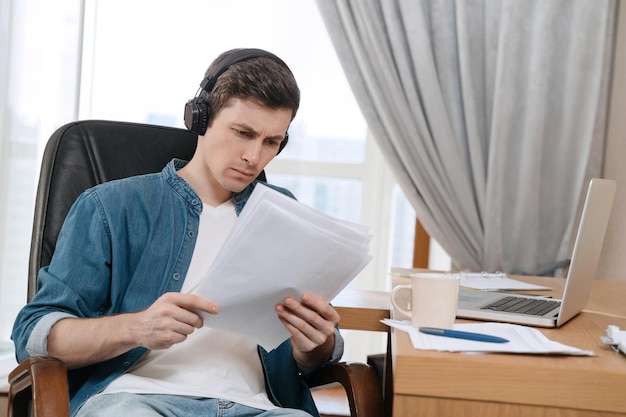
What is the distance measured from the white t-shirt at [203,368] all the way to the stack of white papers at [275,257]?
16 centimetres

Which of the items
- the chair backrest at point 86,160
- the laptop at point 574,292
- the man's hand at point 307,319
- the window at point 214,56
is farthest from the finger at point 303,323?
the window at point 214,56

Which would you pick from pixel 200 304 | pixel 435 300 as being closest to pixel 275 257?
pixel 200 304

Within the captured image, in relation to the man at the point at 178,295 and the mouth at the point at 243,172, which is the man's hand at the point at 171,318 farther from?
the mouth at the point at 243,172

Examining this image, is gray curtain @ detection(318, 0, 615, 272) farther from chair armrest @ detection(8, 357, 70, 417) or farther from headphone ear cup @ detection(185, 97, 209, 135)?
chair armrest @ detection(8, 357, 70, 417)

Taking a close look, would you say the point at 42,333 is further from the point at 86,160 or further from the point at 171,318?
the point at 86,160

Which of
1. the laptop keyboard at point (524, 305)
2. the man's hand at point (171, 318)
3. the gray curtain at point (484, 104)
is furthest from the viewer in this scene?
the gray curtain at point (484, 104)

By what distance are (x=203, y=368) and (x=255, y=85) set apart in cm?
48

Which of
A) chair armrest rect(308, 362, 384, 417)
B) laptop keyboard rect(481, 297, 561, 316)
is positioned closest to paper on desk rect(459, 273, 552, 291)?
laptop keyboard rect(481, 297, 561, 316)

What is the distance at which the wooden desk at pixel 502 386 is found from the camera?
867 mm

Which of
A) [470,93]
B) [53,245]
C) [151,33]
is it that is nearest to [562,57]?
[470,93]

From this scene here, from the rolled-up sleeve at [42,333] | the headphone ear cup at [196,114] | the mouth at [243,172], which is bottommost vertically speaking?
the rolled-up sleeve at [42,333]

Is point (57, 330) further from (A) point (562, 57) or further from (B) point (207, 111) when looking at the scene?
(A) point (562, 57)

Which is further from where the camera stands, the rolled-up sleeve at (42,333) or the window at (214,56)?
the window at (214,56)

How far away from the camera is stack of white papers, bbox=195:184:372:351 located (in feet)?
3.05
